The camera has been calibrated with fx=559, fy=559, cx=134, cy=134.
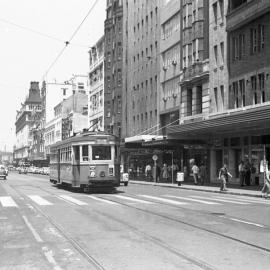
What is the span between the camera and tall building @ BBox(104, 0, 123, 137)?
7294 centimetres

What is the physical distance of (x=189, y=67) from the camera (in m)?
47.4

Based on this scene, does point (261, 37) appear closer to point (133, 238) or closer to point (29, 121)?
point (133, 238)

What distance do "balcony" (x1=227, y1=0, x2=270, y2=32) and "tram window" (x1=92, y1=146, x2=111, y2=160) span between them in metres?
14.1

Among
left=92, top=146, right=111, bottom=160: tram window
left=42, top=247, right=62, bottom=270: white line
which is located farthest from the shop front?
left=42, top=247, right=62, bottom=270: white line

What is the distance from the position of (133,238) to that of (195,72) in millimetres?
35962

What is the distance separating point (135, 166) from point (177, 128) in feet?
73.7

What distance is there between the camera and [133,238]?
11.5 meters

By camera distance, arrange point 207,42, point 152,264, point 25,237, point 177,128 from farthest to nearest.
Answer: point 207,42 → point 177,128 → point 25,237 → point 152,264

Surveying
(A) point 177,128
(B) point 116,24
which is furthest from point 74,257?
(B) point 116,24

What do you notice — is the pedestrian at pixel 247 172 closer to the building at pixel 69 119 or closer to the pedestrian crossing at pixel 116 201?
the pedestrian crossing at pixel 116 201

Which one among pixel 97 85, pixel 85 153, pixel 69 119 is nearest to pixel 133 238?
pixel 85 153

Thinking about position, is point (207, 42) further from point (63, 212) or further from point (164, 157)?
point (63, 212)

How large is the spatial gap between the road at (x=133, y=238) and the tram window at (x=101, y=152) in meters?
9.04

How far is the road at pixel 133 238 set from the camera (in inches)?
349
